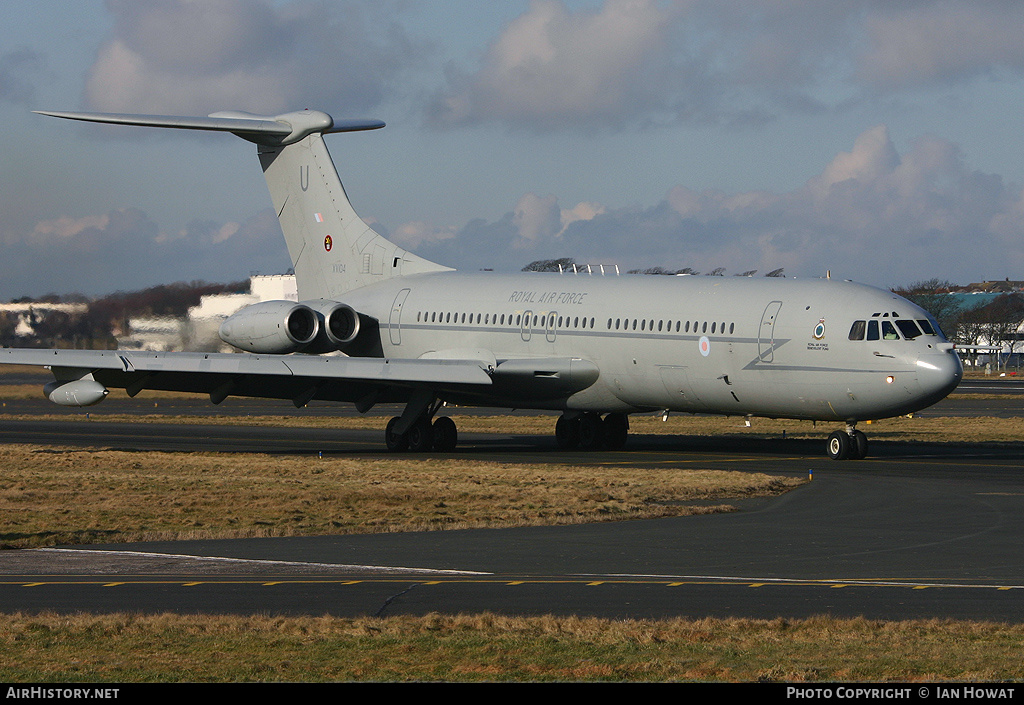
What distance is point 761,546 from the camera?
18203 mm

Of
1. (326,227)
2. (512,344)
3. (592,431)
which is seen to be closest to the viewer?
(512,344)

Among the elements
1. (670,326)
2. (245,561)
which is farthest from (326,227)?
(245,561)

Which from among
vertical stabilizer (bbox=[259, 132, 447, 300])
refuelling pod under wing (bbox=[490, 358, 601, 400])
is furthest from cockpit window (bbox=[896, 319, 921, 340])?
vertical stabilizer (bbox=[259, 132, 447, 300])

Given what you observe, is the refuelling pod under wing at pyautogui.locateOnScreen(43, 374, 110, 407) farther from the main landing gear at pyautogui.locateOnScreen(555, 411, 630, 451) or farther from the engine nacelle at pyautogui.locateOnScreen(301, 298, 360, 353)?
the main landing gear at pyautogui.locateOnScreen(555, 411, 630, 451)

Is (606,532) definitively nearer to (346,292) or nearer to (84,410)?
(346,292)

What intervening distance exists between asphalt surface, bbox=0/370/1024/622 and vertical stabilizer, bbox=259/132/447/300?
18.9m

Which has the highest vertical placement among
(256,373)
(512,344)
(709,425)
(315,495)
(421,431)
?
(512,344)

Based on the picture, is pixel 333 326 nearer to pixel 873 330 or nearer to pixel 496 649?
pixel 873 330

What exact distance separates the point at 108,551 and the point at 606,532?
6.77 meters

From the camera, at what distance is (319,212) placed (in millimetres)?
42281

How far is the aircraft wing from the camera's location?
3269cm

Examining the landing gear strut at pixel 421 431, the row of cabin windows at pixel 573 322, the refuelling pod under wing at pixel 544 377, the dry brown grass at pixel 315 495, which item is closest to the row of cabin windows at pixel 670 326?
the row of cabin windows at pixel 573 322

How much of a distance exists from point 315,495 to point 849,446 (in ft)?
43.1
